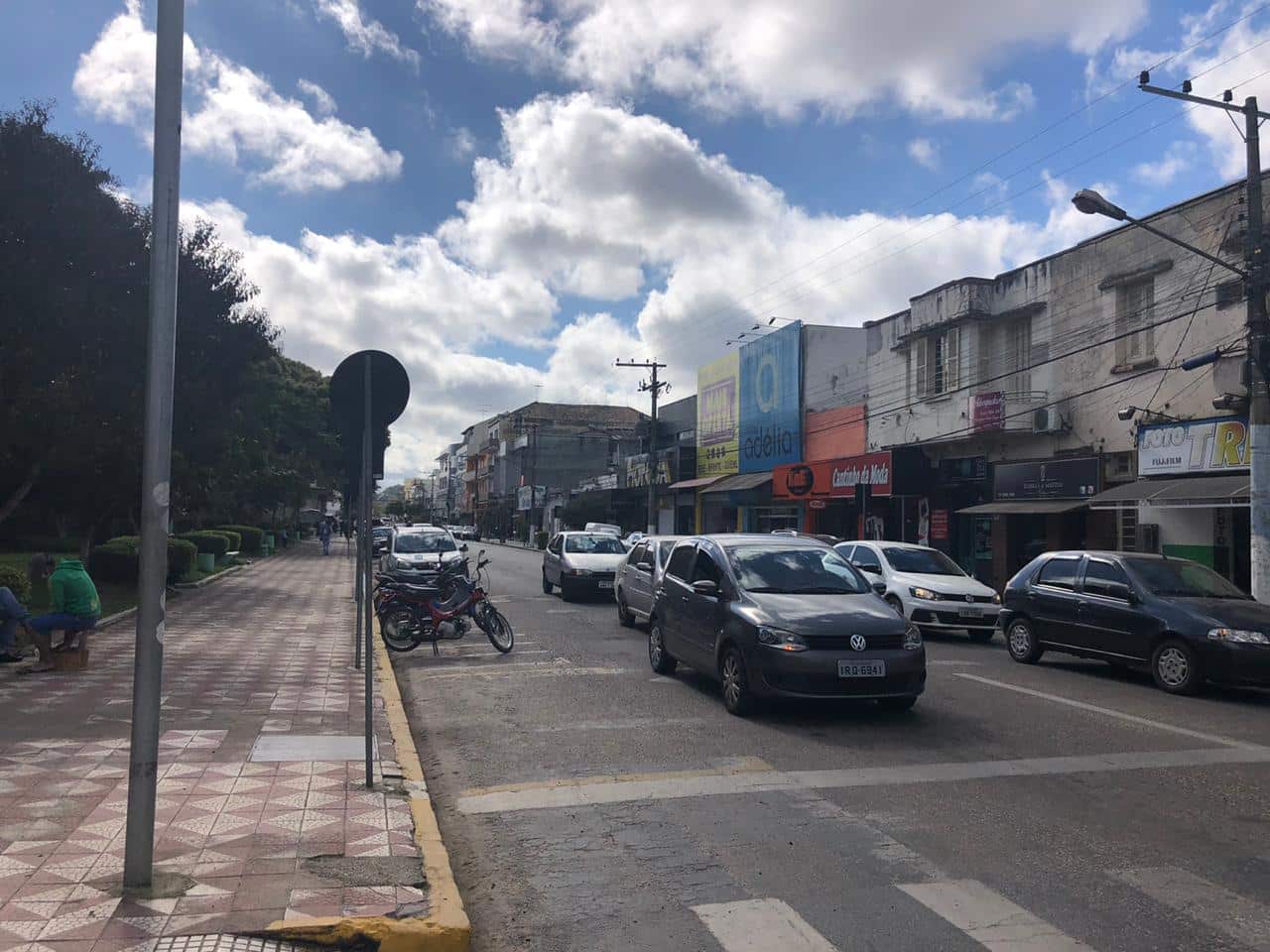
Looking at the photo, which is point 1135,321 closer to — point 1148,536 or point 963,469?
point 1148,536

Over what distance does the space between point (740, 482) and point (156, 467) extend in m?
34.9

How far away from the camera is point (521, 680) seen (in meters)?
11.7

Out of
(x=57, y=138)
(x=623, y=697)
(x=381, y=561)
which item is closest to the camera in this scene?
(x=623, y=697)

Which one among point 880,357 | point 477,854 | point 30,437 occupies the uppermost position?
point 880,357

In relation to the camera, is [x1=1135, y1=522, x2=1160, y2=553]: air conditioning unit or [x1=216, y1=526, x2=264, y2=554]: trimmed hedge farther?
[x1=216, y1=526, x2=264, y2=554]: trimmed hedge

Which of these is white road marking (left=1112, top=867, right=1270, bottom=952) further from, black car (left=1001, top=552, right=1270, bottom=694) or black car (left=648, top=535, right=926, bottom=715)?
black car (left=1001, top=552, right=1270, bottom=694)

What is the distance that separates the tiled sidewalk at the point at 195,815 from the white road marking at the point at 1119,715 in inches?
259

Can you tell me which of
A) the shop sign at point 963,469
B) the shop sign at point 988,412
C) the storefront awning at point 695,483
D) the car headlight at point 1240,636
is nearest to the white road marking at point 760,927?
the car headlight at point 1240,636

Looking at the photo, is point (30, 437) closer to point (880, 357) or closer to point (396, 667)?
point (396, 667)

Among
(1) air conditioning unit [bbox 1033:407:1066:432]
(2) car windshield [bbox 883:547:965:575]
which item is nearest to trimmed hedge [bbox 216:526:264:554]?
(1) air conditioning unit [bbox 1033:407:1066:432]

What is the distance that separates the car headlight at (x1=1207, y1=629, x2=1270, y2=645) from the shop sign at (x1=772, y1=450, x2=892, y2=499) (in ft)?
53.9

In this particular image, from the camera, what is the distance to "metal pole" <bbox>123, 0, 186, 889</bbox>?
175 inches

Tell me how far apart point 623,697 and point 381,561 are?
50.4 feet

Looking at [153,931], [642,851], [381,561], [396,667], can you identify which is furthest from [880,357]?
[153,931]
